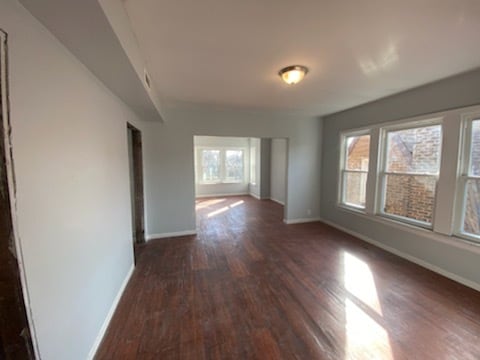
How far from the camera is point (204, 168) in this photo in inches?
330

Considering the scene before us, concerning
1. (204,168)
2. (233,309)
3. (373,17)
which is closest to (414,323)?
(233,309)

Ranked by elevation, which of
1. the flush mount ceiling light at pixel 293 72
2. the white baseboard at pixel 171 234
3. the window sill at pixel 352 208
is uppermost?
the flush mount ceiling light at pixel 293 72

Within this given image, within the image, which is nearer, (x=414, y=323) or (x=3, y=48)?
(x=3, y=48)

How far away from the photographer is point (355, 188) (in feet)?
14.1

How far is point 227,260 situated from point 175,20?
2.90m

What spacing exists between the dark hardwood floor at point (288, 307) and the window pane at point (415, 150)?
1401 millimetres

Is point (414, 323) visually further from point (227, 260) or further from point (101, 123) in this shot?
point (101, 123)

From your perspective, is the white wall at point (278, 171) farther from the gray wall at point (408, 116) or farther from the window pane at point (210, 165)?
the gray wall at point (408, 116)

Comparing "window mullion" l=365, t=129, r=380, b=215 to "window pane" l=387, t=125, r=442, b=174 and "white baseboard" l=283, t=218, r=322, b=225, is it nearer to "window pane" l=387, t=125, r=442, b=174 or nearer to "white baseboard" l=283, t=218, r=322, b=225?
"window pane" l=387, t=125, r=442, b=174

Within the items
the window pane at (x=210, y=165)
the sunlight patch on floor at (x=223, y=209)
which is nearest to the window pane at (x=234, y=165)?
the window pane at (x=210, y=165)

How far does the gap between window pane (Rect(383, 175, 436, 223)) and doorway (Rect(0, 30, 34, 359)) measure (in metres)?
4.15

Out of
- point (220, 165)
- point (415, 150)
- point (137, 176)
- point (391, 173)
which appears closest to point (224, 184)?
point (220, 165)

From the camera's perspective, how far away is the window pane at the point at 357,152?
4.00 meters

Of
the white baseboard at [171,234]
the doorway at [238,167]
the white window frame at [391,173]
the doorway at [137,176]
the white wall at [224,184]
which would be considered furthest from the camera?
the white wall at [224,184]
